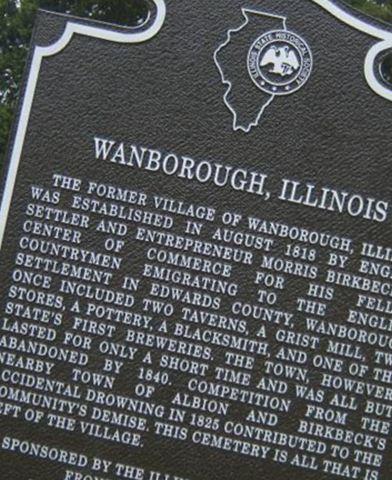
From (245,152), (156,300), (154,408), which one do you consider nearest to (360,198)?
(245,152)

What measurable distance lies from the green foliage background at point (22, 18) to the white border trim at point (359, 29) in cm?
765

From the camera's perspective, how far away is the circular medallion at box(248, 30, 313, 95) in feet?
22.2

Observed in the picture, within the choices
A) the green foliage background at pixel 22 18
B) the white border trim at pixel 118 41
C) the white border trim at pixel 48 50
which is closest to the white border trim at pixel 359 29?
the white border trim at pixel 118 41

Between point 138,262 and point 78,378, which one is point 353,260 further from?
point 78,378

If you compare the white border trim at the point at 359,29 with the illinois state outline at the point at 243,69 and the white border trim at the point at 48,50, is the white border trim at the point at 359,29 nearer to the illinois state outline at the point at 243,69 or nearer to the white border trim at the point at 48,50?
the illinois state outline at the point at 243,69

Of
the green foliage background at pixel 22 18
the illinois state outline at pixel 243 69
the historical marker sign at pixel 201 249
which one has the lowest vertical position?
the historical marker sign at pixel 201 249

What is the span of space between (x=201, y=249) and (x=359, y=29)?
193 cm

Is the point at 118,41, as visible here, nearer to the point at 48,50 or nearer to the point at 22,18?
the point at 48,50

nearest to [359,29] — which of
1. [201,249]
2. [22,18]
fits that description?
[201,249]

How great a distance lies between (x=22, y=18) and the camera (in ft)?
49.9

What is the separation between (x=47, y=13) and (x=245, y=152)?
1.75 metres

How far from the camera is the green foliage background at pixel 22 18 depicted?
14.4m

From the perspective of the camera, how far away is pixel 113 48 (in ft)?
22.5

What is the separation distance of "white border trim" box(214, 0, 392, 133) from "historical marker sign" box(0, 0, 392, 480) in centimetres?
1
